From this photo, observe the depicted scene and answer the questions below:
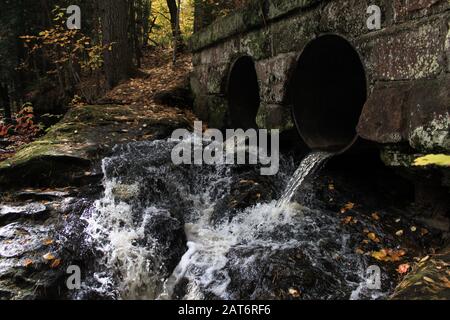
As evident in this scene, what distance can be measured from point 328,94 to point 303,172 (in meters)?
1.61

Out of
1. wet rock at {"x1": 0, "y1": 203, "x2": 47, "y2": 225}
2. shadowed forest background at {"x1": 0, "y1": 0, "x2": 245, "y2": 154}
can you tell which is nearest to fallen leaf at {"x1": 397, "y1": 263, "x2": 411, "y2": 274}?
wet rock at {"x1": 0, "y1": 203, "x2": 47, "y2": 225}

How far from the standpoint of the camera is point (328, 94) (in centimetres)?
664

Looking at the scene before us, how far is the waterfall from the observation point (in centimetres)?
550

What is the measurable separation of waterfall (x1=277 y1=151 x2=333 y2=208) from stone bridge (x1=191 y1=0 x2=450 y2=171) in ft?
1.27

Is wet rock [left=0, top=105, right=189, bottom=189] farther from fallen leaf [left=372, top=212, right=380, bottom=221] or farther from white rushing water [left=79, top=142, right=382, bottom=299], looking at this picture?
fallen leaf [left=372, top=212, right=380, bottom=221]

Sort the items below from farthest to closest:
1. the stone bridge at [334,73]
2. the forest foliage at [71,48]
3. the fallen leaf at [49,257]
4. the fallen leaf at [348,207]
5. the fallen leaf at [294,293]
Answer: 1. the forest foliage at [71,48]
2. the fallen leaf at [348,207]
3. the fallen leaf at [49,257]
4. the stone bridge at [334,73]
5. the fallen leaf at [294,293]

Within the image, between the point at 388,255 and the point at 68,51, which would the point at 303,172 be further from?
the point at 68,51

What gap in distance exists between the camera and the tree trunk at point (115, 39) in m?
10.7

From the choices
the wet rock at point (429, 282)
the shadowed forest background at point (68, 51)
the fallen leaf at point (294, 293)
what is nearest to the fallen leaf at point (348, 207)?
the wet rock at point (429, 282)

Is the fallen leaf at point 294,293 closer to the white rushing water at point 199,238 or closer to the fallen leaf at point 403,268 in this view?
the white rushing water at point 199,238

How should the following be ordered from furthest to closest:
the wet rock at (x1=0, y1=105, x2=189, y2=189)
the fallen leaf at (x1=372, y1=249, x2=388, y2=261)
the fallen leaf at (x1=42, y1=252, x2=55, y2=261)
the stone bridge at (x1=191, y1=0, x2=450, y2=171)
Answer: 1. the wet rock at (x1=0, y1=105, x2=189, y2=189)
2. the fallen leaf at (x1=42, y1=252, x2=55, y2=261)
3. the fallen leaf at (x1=372, y1=249, x2=388, y2=261)
4. the stone bridge at (x1=191, y1=0, x2=450, y2=171)

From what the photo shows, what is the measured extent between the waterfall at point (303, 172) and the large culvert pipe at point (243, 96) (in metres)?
2.64
